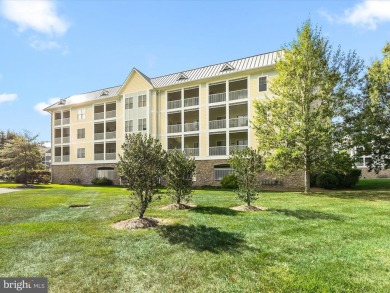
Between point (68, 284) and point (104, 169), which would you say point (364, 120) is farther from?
point (104, 169)

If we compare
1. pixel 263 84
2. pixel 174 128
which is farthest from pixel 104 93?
pixel 263 84

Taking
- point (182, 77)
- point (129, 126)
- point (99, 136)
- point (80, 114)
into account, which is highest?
point (182, 77)

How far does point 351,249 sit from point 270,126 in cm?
1615

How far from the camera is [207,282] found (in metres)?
5.46

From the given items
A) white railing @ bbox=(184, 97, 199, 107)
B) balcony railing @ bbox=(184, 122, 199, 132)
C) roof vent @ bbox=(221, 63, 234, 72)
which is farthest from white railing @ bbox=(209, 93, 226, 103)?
balcony railing @ bbox=(184, 122, 199, 132)

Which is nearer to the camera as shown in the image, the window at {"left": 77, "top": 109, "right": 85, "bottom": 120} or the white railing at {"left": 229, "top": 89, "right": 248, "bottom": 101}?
the white railing at {"left": 229, "top": 89, "right": 248, "bottom": 101}

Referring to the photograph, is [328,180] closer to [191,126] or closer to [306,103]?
[306,103]

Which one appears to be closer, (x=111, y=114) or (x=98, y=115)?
(x=111, y=114)

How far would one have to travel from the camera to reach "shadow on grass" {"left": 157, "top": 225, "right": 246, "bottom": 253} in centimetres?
747

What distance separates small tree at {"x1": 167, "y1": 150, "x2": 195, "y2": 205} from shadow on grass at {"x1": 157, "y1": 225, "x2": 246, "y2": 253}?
3872mm

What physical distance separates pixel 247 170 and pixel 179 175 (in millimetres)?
3263

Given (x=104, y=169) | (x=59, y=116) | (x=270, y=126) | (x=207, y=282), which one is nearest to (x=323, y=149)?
(x=270, y=126)

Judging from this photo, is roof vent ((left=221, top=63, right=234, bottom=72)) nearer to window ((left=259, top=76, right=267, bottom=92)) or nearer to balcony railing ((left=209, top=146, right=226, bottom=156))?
window ((left=259, top=76, right=267, bottom=92))

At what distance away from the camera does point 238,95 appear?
101 feet
